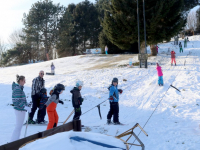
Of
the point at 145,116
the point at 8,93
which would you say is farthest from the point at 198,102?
the point at 8,93

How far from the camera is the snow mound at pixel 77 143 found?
3842 mm

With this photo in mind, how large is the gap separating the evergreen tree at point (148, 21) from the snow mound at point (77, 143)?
20919 mm

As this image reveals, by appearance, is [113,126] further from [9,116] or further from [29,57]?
[29,57]

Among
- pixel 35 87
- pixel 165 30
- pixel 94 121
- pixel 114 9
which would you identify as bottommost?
pixel 94 121

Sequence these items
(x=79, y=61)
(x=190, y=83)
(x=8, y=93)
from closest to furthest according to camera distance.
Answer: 1. (x=190, y=83)
2. (x=8, y=93)
3. (x=79, y=61)

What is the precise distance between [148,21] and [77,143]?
22062 millimetres

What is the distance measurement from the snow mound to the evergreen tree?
20.9m

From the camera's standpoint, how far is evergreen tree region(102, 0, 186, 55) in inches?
944

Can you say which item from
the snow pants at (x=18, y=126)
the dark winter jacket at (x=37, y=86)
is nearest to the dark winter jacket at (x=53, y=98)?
the snow pants at (x=18, y=126)

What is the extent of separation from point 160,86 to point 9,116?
841 cm

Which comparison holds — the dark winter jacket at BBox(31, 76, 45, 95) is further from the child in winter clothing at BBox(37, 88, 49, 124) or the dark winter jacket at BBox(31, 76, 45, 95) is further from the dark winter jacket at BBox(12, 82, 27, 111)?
the dark winter jacket at BBox(12, 82, 27, 111)

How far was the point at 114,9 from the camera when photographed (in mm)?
26047

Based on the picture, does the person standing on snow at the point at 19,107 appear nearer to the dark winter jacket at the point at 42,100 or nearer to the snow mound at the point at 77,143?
the dark winter jacket at the point at 42,100

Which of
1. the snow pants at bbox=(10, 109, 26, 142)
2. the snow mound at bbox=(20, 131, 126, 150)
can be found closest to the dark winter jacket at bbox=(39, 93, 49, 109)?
the snow pants at bbox=(10, 109, 26, 142)
